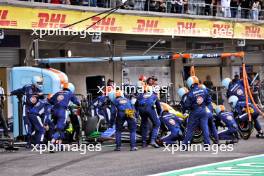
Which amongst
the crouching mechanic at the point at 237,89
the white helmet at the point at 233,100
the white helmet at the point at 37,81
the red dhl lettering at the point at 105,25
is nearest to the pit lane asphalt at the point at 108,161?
the white helmet at the point at 37,81

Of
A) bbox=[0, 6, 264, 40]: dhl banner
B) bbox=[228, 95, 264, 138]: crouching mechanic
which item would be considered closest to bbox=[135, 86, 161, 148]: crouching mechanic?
bbox=[228, 95, 264, 138]: crouching mechanic

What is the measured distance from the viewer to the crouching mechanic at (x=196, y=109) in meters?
13.9

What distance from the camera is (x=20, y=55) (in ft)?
76.1

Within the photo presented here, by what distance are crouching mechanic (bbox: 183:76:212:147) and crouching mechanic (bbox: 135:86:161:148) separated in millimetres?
952

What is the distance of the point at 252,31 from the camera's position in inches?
1155

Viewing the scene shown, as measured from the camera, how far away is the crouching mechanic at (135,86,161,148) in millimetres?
14773

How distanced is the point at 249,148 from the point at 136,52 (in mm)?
14259

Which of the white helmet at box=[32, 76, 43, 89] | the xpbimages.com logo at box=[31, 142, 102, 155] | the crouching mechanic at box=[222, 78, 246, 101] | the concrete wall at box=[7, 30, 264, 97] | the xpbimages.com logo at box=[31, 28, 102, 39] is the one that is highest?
the xpbimages.com logo at box=[31, 28, 102, 39]

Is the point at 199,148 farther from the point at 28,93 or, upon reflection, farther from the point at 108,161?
the point at 28,93

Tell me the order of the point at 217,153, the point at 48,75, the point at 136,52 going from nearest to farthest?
the point at 217,153 → the point at 48,75 → the point at 136,52

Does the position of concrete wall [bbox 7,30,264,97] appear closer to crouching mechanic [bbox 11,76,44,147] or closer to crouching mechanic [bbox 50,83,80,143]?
crouching mechanic [bbox 11,76,44,147]

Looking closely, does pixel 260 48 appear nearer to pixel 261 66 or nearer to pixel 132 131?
pixel 261 66

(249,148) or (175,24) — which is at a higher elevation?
(175,24)

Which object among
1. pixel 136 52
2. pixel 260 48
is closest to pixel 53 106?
pixel 136 52
